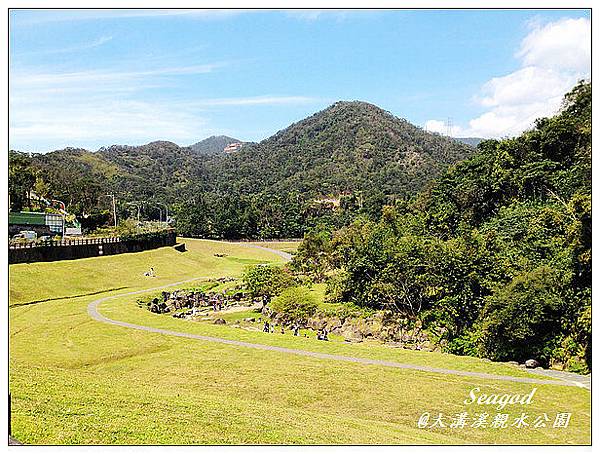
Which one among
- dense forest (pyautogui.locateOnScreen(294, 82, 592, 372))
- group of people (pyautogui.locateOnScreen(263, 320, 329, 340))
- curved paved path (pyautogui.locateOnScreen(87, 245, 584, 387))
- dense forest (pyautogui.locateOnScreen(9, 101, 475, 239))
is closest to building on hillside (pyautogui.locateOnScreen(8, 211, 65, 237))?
dense forest (pyautogui.locateOnScreen(9, 101, 475, 239))

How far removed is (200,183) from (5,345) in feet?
288

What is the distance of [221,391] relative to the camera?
12.1 meters

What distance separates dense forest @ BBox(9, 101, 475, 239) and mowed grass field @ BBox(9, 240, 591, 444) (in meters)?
15.6

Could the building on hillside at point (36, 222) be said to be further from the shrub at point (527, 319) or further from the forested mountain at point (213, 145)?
the forested mountain at point (213, 145)

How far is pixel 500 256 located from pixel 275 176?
71.0 m

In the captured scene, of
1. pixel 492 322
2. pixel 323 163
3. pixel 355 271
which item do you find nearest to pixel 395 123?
pixel 323 163

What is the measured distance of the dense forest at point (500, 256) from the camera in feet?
50.1

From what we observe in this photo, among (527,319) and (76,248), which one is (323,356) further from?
(76,248)

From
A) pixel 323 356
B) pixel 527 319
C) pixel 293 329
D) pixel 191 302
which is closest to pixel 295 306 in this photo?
pixel 293 329

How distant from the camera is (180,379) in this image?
42.7ft

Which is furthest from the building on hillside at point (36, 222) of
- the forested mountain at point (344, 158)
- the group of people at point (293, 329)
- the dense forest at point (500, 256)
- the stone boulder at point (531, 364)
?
the forested mountain at point (344, 158)

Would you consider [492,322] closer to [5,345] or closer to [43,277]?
[5,345]

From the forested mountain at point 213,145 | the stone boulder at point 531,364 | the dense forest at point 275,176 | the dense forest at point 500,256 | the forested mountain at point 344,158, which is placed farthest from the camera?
the forested mountain at point 213,145

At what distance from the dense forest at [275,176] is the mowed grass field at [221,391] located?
15.6 meters
